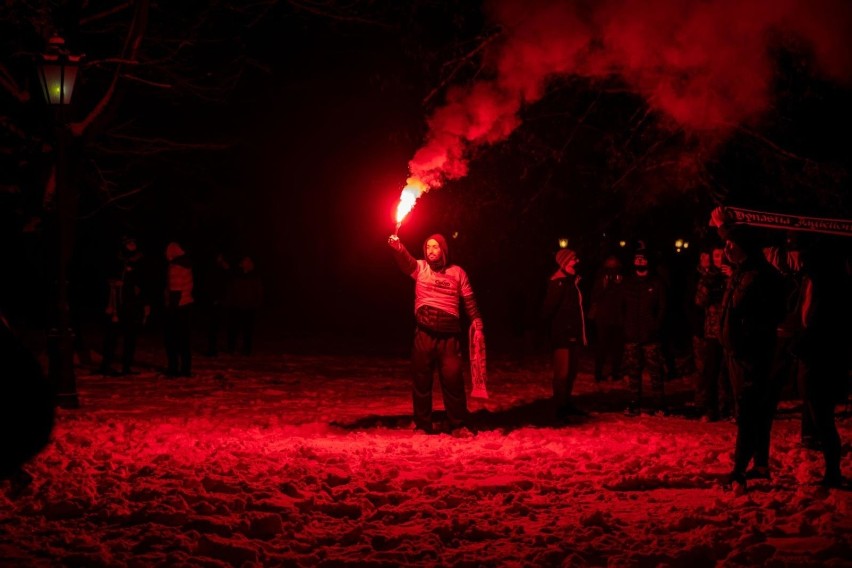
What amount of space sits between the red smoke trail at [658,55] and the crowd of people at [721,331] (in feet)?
7.21

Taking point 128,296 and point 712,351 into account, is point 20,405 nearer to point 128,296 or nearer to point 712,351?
point 712,351

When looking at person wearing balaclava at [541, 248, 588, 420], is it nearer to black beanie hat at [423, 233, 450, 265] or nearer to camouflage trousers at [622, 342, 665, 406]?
camouflage trousers at [622, 342, 665, 406]

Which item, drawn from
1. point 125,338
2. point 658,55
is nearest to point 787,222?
point 658,55

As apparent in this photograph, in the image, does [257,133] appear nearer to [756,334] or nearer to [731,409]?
[731,409]

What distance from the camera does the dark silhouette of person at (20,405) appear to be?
91.7 inches

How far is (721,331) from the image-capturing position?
25.8 ft

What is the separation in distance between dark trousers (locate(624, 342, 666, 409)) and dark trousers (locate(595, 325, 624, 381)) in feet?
10.5

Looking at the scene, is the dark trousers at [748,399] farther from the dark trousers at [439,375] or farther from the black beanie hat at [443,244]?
the black beanie hat at [443,244]

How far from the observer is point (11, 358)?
2332 mm

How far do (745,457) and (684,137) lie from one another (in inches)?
377

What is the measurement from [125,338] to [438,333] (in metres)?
7.22

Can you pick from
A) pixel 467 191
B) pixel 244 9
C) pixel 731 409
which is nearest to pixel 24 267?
pixel 244 9

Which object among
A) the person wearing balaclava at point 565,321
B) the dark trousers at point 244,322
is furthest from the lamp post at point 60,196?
the dark trousers at point 244,322

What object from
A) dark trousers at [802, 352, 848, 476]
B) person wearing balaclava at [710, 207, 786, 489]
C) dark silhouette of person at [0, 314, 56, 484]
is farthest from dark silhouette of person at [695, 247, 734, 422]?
dark silhouette of person at [0, 314, 56, 484]
